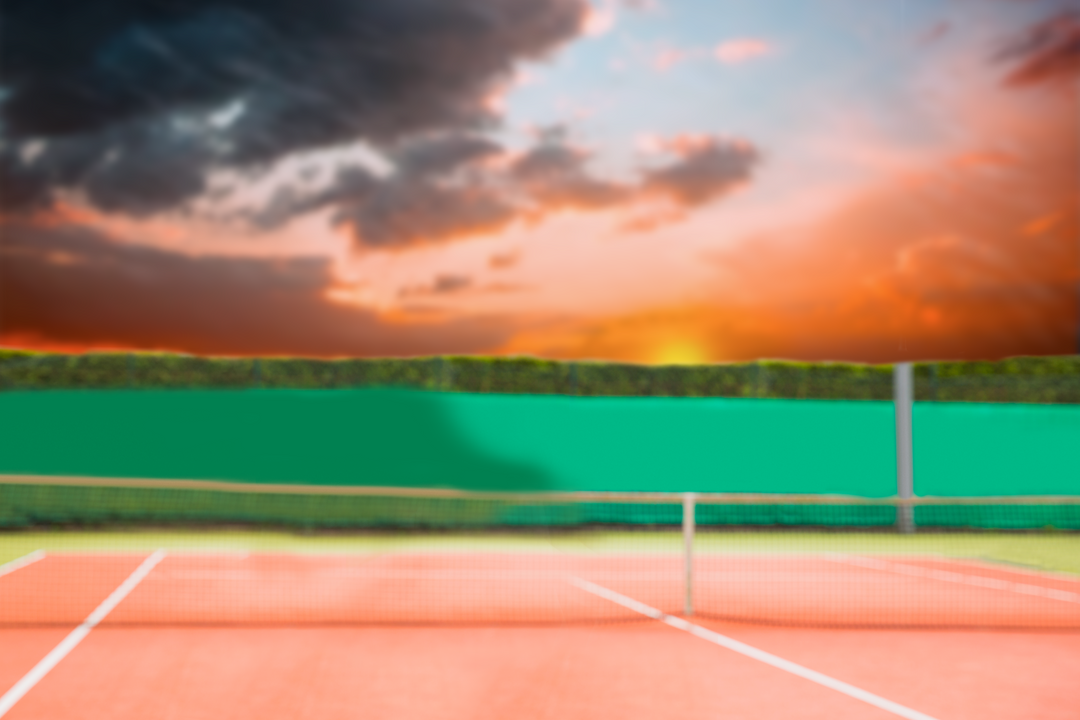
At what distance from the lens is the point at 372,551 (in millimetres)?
13141

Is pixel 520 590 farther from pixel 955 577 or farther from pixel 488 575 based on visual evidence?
pixel 955 577

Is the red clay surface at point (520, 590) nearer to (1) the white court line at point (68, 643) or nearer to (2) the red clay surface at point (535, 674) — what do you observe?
(1) the white court line at point (68, 643)

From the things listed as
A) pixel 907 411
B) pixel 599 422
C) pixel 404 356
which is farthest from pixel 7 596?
pixel 907 411

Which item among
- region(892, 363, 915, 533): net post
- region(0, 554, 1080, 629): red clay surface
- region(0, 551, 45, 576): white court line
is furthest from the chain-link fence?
region(0, 554, 1080, 629): red clay surface

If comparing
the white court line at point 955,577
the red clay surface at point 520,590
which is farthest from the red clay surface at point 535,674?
the white court line at point 955,577

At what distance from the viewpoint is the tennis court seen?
5.90 m

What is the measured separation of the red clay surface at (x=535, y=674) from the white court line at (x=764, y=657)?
0.33 ft

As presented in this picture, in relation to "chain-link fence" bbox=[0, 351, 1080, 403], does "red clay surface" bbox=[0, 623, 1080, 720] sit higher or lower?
lower

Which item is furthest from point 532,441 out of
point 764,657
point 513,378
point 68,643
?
point 68,643

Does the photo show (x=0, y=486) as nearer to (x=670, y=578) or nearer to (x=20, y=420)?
(x=20, y=420)

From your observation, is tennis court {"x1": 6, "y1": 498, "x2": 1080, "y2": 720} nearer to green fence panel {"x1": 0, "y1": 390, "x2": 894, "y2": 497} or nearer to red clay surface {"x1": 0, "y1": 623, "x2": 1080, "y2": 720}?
red clay surface {"x1": 0, "y1": 623, "x2": 1080, "y2": 720}

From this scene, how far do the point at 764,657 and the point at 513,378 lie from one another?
12017 mm

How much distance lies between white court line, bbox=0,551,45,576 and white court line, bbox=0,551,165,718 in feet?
4.37

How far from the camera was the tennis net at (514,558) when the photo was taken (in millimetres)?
8797
